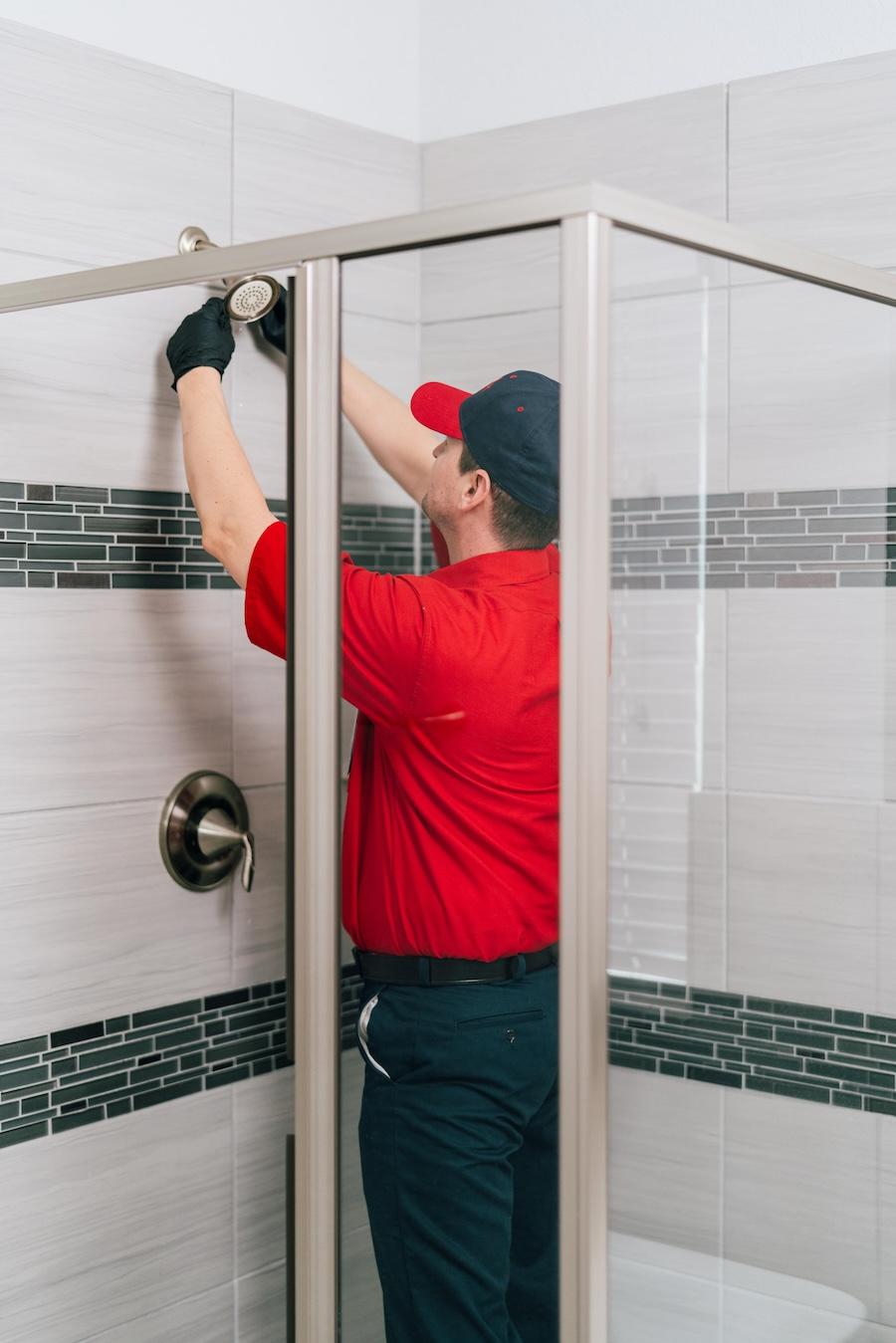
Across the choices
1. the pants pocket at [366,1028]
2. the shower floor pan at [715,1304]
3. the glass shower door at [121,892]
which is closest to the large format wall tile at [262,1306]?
the glass shower door at [121,892]

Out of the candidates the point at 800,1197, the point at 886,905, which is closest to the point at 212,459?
the point at 886,905

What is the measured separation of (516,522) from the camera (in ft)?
4.00

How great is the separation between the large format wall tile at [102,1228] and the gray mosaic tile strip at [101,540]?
2.10ft

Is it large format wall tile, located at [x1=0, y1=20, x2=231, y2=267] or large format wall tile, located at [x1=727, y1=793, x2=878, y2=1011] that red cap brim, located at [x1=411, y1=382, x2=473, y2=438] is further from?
large format wall tile, located at [x1=0, y1=20, x2=231, y2=267]

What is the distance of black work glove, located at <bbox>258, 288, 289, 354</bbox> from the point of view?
4.30 ft

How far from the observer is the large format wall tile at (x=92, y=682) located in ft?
5.14

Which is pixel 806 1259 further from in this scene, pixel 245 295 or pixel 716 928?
pixel 245 295

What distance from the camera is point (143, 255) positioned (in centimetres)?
175

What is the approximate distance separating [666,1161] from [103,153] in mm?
1326

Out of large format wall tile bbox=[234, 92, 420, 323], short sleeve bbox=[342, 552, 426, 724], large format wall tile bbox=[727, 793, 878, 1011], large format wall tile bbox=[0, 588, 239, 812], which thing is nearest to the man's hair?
short sleeve bbox=[342, 552, 426, 724]

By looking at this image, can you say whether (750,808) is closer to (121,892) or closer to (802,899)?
(802,899)

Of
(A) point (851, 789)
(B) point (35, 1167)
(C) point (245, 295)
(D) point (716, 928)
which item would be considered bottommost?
(B) point (35, 1167)

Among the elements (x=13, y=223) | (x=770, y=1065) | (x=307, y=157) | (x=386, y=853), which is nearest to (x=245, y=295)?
(x=13, y=223)

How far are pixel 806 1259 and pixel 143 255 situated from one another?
1378 millimetres
